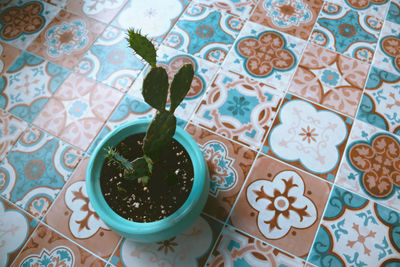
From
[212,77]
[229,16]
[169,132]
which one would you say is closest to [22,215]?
[169,132]

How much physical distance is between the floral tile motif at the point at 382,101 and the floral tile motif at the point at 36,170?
1.03m

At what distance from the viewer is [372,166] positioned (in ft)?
3.41

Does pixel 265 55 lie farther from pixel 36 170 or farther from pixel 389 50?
pixel 36 170

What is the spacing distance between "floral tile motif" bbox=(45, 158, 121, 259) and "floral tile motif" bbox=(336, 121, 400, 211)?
76 centimetres

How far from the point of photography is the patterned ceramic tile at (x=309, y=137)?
3.46ft

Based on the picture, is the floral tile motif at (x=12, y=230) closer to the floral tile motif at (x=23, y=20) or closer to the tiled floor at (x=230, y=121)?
the tiled floor at (x=230, y=121)

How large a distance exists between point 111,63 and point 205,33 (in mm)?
398

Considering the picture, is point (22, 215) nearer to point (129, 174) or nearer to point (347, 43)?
point (129, 174)

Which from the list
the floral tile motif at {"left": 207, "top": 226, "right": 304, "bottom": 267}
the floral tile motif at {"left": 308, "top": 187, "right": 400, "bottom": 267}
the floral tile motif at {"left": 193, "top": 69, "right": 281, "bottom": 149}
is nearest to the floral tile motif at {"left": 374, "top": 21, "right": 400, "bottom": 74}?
the floral tile motif at {"left": 193, "top": 69, "right": 281, "bottom": 149}

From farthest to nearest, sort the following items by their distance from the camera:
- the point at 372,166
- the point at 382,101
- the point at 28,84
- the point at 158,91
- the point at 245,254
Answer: the point at 28,84 < the point at 382,101 < the point at 372,166 < the point at 245,254 < the point at 158,91

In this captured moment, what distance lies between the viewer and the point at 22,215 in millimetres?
1023

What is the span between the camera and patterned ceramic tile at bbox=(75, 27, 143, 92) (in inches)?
48.1

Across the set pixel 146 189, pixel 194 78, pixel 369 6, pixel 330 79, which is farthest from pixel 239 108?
pixel 369 6

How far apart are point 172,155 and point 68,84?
0.61 m
